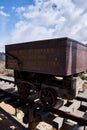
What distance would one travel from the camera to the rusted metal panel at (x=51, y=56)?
3.48 meters

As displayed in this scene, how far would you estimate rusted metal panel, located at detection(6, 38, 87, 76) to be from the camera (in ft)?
11.4

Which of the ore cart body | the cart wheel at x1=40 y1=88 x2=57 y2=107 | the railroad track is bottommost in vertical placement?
the railroad track

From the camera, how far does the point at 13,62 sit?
16.6ft

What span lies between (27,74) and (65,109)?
1.68 m

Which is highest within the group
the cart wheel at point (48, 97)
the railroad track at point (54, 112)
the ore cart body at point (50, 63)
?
the ore cart body at point (50, 63)

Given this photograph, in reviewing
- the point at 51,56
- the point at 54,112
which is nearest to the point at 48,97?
the point at 54,112

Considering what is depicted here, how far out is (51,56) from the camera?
3727 millimetres

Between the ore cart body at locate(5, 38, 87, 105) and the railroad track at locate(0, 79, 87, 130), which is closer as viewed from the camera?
the ore cart body at locate(5, 38, 87, 105)

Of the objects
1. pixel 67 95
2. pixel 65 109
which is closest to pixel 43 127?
pixel 65 109

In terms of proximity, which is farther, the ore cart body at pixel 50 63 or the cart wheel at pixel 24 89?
the cart wheel at pixel 24 89

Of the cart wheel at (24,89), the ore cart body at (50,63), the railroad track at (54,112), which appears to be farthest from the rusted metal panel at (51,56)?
the railroad track at (54,112)

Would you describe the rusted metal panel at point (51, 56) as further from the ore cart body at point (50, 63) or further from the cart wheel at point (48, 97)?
the cart wheel at point (48, 97)

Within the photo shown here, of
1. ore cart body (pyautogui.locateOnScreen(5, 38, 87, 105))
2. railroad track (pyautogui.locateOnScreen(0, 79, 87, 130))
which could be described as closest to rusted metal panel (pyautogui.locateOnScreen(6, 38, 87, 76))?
ore cart body (pyautogui.locateOnScreen(5, 38, 87, 105))

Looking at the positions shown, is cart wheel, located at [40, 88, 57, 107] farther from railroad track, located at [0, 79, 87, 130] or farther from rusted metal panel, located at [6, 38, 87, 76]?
rusted metal panel, located at [6, 38, 87, 76]
